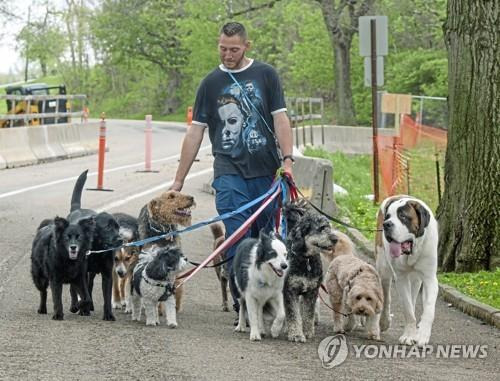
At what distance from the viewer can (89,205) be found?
750 inches

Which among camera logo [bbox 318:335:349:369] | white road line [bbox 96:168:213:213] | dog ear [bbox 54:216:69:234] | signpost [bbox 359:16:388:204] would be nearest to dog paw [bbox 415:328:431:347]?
camera logo [bbox 318:335:349:369]

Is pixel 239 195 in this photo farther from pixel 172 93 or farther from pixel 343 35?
pixel 172 93

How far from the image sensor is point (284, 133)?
10.1 metres

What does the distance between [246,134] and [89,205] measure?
9312mm

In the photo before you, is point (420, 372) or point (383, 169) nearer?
point (420, 372)

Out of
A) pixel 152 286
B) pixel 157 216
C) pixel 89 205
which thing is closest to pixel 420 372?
pixel 152 286

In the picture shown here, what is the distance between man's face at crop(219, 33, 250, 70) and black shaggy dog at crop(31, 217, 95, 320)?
186cm

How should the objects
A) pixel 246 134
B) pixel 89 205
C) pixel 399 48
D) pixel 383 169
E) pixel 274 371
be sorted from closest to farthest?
pixel 274 371 → pixel 246 134 → pixel 89 205 → pixel 383 169 → pixel 399 48

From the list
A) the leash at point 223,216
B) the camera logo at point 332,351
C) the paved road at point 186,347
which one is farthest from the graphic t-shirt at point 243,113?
the camera logo at point 332,351

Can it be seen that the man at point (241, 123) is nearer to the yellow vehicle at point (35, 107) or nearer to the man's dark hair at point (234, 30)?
the man's dark hair at point (234, 30)

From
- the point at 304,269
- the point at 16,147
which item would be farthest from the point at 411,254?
the point at 16,147

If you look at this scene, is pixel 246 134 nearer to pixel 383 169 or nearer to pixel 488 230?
pixel 488 230

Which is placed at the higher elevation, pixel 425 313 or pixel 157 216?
pixel 157 216

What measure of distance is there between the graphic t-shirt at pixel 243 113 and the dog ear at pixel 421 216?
136 centimetres
